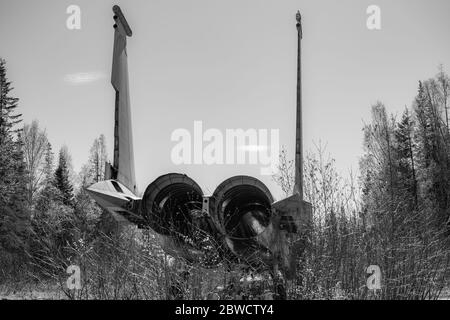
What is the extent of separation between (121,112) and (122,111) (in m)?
0.05

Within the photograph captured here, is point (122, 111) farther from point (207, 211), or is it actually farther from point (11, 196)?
point (11, 196)

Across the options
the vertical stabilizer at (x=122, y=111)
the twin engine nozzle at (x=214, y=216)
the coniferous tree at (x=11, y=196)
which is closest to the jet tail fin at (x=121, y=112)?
the vertical stabilizer at (x=122, y=111)

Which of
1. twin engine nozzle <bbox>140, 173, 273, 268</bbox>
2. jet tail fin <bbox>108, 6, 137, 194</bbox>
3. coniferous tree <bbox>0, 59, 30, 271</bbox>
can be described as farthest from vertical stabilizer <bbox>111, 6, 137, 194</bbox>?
coniferous tree <bbox>0, 59, 30, 271</bbox>

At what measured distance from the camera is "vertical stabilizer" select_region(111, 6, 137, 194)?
6.46 meters

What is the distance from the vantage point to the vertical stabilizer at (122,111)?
6.46m

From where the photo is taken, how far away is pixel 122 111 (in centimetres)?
670

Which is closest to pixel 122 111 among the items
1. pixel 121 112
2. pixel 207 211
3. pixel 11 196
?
pixel 121 112

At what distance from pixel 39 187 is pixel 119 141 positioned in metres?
27.5

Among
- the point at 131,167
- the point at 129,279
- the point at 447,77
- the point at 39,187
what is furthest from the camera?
the point at 39,187

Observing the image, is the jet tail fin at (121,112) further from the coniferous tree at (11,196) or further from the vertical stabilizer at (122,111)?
the coniferous tree at (11,196)

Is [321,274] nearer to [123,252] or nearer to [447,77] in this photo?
[123,252]

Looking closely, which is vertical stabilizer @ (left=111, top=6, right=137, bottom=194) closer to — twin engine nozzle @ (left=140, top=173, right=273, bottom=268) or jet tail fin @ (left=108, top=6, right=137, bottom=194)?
jet tail fin @ (left=108, top=6, right=137, bottom=194)
